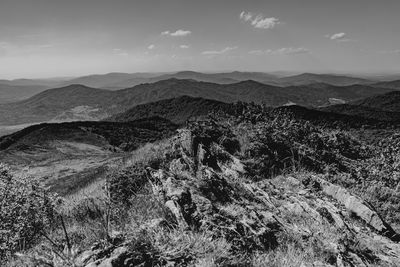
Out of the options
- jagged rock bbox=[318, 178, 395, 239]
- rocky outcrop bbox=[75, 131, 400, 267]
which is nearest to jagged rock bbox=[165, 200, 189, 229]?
rocky outcrop bbox=[75, 131, 400, 267]

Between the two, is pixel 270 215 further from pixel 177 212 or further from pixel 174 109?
pixel 174 109

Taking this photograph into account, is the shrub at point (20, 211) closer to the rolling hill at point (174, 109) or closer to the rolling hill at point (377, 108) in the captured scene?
the rolling hill at point (377, 108)

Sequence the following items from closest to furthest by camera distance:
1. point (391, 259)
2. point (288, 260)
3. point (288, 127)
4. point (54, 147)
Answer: point (288, 260) < point (391, 259) < point (288, 127) < point (54, 147)

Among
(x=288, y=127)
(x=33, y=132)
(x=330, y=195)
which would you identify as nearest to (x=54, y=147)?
(x=33, y=132)

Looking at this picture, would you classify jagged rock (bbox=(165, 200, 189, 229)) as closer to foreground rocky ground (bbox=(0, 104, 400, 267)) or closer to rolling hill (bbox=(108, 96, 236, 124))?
foreground rocky ground (bbox=(0, 104, 400, 267))

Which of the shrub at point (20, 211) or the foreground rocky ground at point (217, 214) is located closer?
the foreground rocky ground at point (217, 214)

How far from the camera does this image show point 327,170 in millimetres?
9250

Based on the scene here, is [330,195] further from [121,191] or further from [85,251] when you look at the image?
[85,251]

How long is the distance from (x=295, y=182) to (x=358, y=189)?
2252 mm

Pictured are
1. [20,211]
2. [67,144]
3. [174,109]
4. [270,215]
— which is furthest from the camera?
[174,109]

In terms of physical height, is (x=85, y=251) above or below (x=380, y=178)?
above

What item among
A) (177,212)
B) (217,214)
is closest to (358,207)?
(217,214)

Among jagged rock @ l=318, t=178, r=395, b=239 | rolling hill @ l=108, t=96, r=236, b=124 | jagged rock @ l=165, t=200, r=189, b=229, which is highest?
jagged rock @ l=165, t=200, r=189, b=229

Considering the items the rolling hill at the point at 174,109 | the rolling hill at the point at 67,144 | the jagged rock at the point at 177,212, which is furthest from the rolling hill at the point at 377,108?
the jagged rock at the point at 177,212
